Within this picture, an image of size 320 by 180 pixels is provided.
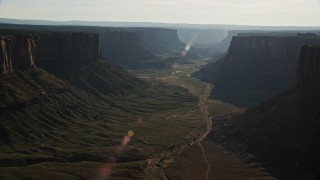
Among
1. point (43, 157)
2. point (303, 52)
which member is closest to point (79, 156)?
point (43, 157)

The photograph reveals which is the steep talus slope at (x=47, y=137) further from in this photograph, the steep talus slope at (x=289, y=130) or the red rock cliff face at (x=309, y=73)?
the red rock cliff face at (x=309, y=73)

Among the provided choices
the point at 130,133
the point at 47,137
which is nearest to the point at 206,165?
the point at 130,133

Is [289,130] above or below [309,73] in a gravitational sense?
below

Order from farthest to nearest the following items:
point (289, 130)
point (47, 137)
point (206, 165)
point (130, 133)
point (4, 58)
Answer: point (130, 133)
point (4, 58)
point (47, 137)
point (289, 130)
point (206, 165)

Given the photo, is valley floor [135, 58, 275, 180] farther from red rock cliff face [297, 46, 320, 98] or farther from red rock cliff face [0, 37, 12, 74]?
red rock cliff face [0, 37, 12, 74]

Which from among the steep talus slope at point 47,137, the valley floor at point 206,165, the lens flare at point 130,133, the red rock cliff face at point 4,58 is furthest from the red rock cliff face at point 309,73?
→ the red rock cliff face at point 4,58

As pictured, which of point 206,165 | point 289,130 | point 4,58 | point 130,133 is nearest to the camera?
point 206,165

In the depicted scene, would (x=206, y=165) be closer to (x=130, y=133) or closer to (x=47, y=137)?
(x=130, y=133)

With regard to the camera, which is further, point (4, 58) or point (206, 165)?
point (4, 58)

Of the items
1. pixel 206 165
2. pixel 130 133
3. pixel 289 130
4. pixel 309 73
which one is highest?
pixel 309 73
